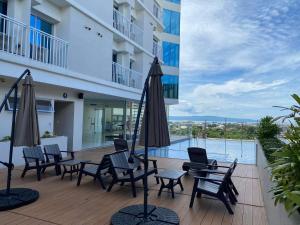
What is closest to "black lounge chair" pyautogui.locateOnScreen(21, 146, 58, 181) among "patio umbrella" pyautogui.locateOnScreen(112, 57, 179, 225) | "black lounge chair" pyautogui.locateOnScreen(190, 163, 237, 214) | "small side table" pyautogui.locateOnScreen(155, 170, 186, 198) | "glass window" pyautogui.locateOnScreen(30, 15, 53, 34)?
"small side table" pyautogui.locateOnScreen(155, 170, 186, 198)

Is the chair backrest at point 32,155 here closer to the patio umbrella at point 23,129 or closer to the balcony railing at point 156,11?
the patio umbrella at point 23,129

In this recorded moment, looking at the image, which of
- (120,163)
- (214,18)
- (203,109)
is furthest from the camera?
(203,109)

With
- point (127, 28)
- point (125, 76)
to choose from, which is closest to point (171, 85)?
point (127, 28)

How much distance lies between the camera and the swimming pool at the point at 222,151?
36.2ft

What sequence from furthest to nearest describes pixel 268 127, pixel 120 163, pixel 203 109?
pixel 203 109 < pixel 268 127 < pixel 120 163

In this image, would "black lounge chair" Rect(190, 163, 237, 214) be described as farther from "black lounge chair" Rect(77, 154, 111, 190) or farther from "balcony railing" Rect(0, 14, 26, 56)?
"balcony railing" Rect(0, 14, 26, 56)

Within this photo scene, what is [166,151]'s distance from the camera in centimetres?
1223

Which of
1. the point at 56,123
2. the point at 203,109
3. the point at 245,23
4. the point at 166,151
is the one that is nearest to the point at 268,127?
the point at 166,151

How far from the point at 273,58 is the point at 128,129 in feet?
38.2

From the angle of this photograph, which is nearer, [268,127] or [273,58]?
[268,127]

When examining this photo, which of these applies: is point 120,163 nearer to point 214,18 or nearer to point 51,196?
point 51,196

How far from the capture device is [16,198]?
4.81 metres

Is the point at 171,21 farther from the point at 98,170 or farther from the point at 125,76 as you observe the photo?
the point at 98,170

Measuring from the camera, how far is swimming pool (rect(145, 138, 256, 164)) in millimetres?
11023
